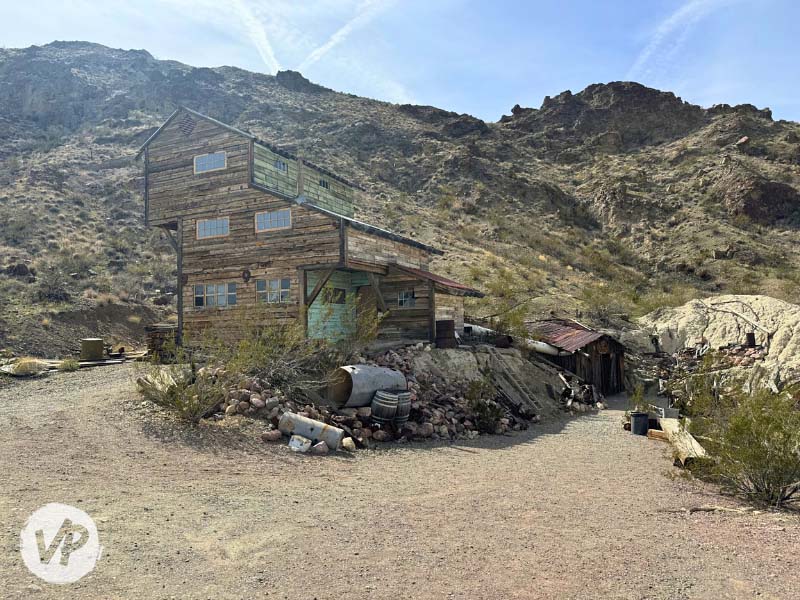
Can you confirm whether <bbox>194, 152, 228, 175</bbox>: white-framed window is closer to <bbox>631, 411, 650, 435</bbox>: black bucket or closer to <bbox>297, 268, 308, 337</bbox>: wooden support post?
<bbox>297, 268, 308, 337</bbox>: wooden support post

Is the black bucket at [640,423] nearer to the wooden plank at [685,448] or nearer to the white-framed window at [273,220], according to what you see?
the wooden plank at [685,448]

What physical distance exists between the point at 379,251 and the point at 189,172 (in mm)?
7404

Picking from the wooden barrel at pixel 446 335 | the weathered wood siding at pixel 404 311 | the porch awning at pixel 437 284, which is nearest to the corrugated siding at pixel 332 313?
the weathered wood siding at pixel 404 311

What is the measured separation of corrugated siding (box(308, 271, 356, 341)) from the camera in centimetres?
1773

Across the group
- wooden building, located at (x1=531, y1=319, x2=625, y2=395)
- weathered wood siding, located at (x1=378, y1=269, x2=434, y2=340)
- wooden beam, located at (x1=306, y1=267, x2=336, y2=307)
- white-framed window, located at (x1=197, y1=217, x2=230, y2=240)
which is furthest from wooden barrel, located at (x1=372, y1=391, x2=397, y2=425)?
wooden building, located at (x1=531, y1=319, x2=625, y2=395)

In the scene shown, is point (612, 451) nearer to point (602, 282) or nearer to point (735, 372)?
point (735, 372)

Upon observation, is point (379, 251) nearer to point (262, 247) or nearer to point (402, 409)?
point (262, 247)

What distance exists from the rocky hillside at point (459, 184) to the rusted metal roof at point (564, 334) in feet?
4.84

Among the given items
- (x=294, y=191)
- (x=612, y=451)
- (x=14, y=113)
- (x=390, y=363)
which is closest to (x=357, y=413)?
(x=390, y=363)

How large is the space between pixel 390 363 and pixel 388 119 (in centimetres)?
6104

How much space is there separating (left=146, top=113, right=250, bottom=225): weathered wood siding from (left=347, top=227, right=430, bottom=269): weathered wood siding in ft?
14.4

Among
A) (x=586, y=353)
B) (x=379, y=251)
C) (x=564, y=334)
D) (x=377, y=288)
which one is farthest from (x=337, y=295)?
(x=586, y=353)

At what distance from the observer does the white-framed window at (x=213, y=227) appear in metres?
18.8

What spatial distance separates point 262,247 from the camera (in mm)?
18000
